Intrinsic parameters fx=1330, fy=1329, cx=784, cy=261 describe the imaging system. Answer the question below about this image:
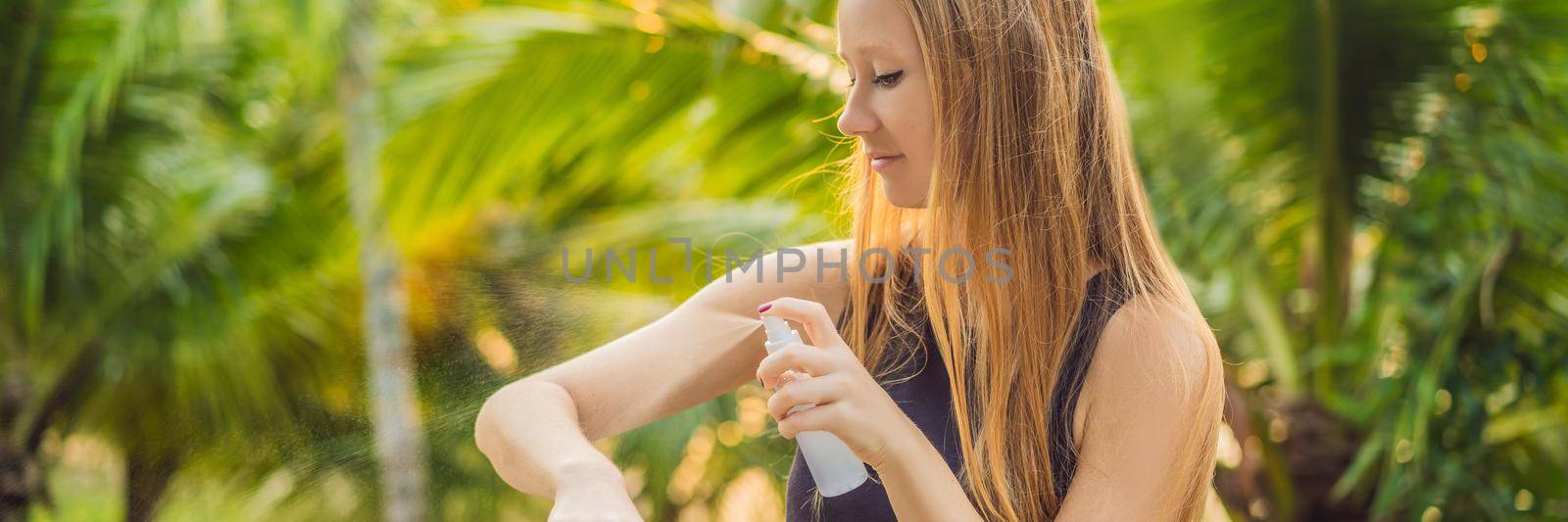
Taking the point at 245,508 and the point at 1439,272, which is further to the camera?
the point at 1439,272

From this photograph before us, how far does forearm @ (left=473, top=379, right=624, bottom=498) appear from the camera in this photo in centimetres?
→ 79

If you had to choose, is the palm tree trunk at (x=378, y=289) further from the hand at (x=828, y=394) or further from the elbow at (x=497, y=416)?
the hand at (x=828, y=394)

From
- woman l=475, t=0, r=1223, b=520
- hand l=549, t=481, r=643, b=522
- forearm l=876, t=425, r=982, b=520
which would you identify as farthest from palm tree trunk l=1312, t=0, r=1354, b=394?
hand l=549, t=481, r=643, b=522

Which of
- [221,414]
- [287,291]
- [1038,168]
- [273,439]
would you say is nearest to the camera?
[1038,168]

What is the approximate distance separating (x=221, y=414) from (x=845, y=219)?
1.59 metres

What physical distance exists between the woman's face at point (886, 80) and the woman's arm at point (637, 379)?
0.58ft

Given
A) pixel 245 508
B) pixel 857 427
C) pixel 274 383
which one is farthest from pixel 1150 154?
pixel 274 383

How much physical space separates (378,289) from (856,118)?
1.88m

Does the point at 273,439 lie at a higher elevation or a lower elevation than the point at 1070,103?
lower

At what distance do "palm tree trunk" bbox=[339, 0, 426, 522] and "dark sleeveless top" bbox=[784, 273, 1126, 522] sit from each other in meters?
0.90

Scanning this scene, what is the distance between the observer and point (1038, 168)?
91cm

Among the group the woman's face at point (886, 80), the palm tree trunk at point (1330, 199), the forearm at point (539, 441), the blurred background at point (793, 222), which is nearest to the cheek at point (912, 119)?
the woman's face at point (886, 80)

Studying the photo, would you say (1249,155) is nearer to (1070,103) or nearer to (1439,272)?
(1439,272)

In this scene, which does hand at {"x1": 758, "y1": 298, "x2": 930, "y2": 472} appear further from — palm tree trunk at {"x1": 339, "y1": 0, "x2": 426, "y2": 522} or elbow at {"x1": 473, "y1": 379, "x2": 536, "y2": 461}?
palm tree trunk at {"x1": 339, "y1": 0, "x2": 426, "y2": 522}
